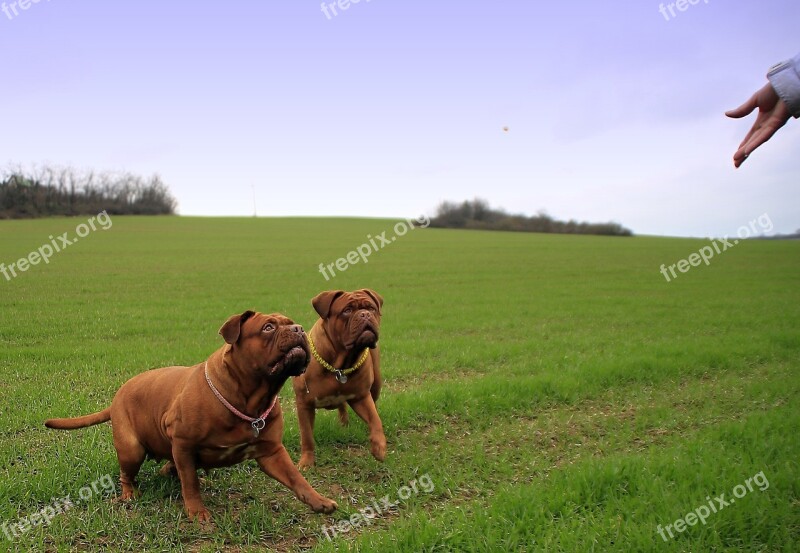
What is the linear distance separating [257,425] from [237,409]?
0.19 metres

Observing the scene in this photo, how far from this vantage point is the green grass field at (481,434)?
4.30m

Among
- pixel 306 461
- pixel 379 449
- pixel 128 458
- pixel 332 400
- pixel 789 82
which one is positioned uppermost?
pixel 789 82

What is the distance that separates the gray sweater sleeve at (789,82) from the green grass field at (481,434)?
2946 millimetres

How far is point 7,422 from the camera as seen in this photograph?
6406 millimetres

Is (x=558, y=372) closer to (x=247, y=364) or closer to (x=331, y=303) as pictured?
(x=331, y=303)

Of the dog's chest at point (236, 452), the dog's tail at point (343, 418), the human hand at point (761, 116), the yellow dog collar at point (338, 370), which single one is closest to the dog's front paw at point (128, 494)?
the dog's chest at point (236, 452)

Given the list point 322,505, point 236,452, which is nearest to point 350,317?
point 236,452

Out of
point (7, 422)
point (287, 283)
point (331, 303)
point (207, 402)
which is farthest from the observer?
point (287, 283)

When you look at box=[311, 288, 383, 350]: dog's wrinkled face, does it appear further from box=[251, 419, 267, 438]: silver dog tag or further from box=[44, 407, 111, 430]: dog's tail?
box=[44, 407, 111, 430]: dog's tail

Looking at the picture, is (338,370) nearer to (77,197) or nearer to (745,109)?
(745,109)

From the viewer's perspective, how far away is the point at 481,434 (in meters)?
6.62

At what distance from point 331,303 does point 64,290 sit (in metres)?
17.5

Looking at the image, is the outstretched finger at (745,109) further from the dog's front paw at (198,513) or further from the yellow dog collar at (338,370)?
the dog's front paw at (198,513)

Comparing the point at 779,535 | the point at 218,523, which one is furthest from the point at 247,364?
the point at 779,535
